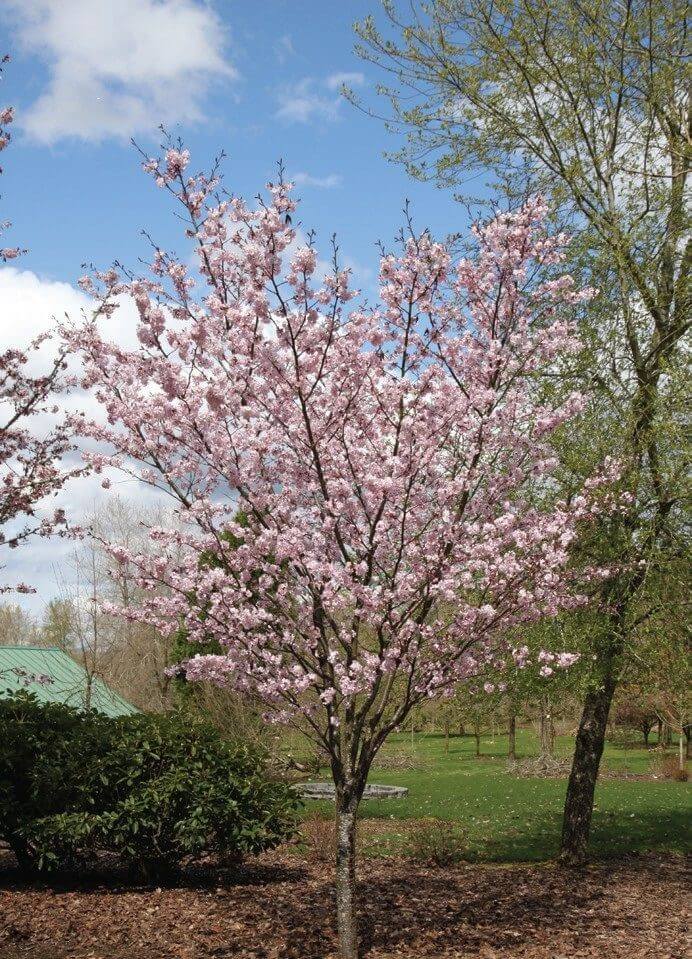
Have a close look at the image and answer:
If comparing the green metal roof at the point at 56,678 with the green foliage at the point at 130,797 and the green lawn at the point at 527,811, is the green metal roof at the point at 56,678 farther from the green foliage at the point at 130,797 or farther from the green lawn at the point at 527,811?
the green foliage at the point at 130,797

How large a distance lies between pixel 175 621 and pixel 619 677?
5.13 metres

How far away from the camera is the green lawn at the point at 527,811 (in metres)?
12.0

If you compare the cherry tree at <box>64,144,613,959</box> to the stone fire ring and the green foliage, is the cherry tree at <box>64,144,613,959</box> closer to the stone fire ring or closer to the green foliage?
the green foliage

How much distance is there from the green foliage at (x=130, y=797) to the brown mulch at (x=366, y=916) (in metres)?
0.42

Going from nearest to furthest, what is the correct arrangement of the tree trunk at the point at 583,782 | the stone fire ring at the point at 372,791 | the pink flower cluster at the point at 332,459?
the pink flower cluster at the point at 332,459 < the tree trunk at the point at 583,782 < the stone fire ring at the point at 372,791

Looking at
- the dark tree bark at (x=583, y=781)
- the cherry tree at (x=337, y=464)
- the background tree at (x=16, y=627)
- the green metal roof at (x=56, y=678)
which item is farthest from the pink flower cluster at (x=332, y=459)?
the background tree at (x=16, y=627)

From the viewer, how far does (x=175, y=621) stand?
6.35 metres

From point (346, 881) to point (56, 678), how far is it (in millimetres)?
13191

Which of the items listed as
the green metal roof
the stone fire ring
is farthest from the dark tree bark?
the green metal roof

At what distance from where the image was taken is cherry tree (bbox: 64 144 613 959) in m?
5.67

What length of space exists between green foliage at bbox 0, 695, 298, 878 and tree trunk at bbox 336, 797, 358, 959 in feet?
8.06

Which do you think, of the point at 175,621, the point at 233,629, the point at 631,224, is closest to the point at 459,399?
the point at 233,629

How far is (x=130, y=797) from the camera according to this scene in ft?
27.1

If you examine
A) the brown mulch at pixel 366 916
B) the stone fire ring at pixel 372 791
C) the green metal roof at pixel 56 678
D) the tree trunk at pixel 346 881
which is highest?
the green metal roof at pixel 56 678
